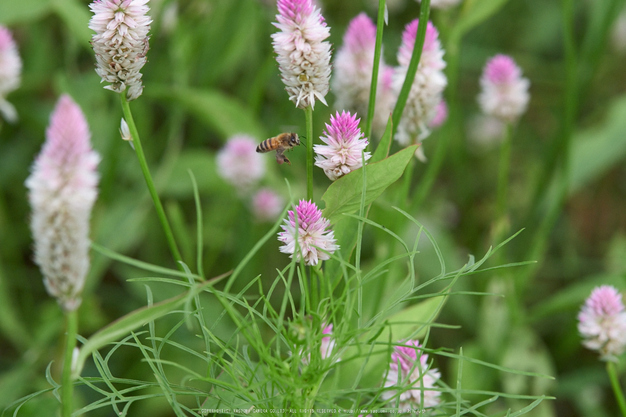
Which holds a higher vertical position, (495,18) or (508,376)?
(495,18)

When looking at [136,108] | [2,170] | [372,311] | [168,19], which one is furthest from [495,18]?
[2,170]

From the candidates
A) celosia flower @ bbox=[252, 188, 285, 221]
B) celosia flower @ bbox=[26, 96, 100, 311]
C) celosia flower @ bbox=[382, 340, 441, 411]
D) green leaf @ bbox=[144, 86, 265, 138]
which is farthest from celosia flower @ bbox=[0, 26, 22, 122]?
celosia flower @ bbox=[382, 340, 441, 411]

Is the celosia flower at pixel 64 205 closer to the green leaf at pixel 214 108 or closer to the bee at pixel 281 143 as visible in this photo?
the bee at pixel 281 143

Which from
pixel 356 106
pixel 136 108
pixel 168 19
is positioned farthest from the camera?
pixel 168 19

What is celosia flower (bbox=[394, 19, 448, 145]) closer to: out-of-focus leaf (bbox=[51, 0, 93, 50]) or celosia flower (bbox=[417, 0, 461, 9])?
celosia flower (bbox=[417, 0, 461, 9])

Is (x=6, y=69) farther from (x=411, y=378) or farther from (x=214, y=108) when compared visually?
(x=411, y=378)

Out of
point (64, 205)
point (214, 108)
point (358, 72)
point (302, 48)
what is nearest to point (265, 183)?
point (214, 108)

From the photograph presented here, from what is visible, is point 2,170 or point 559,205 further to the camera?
point 2,170

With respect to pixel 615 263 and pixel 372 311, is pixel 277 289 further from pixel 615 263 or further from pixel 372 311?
pixel 615 263
